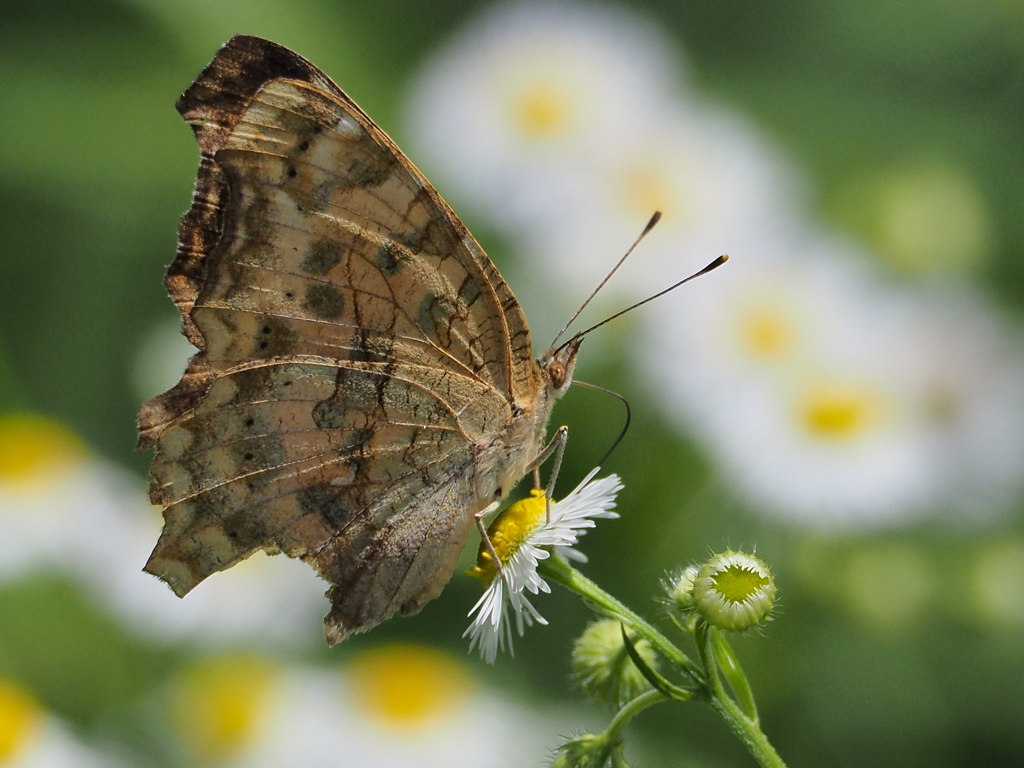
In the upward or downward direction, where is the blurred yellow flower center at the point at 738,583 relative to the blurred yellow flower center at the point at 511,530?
upward

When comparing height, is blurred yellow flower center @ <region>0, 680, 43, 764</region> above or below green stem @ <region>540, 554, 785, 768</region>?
below

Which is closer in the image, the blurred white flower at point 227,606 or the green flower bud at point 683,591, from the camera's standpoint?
the green flower bud at point 683,591

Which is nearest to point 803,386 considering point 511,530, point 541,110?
point 541,110

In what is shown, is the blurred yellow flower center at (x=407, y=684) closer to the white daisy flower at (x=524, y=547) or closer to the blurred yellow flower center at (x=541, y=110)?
the white daisy flower at (x=524, y=547)

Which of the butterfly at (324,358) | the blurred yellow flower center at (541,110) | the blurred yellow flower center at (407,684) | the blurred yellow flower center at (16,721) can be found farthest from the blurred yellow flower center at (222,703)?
the blurred yellow flower center at (541,110)

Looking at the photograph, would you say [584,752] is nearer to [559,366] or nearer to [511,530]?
[511,530]

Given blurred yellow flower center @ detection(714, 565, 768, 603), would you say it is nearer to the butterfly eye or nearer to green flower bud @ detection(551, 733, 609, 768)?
green flower bud @ detection(551, 733, 609, 768)

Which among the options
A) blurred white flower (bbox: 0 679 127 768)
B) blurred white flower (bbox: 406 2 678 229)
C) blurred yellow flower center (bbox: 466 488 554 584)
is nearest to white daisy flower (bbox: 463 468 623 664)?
blurred yellow flower center (bbox: 466 488 554 584)
